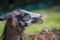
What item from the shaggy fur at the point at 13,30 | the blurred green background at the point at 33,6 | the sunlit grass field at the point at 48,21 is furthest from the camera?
the blurred green background at the point at 33,6

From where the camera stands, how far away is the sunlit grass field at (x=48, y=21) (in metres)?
1.98

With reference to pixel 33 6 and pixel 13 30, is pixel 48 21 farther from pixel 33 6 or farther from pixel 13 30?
pixel 33 6

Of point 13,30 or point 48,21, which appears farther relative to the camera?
point 48,21

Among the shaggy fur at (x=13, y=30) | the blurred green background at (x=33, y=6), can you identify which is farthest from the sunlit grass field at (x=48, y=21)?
the shaggy fur at (x=13, y=30)

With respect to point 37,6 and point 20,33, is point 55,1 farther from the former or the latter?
point 20,33

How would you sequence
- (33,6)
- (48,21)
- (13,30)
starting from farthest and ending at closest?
1. (33,6)
2. (48,21)
3. (13,30)

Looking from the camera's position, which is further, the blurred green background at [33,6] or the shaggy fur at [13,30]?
the blurred green background at [33,6]

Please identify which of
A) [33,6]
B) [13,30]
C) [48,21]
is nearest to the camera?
[13,30]

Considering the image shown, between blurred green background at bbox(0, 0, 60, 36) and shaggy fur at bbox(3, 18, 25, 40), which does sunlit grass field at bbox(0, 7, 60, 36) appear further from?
shaggy fur at bbox(3, 18, 25, 40)

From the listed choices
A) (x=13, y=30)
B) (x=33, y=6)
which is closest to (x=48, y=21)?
(x=13, y=30)

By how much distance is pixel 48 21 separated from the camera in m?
2.37

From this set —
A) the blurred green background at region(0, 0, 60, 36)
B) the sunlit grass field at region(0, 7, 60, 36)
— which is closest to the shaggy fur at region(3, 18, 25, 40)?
the sunlit grass field at region(0, 7, 60, 36)

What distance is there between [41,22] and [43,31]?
0.92ft

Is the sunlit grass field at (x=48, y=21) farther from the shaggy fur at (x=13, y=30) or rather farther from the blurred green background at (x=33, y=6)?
the shaggy fur at (x=13, y=30)
